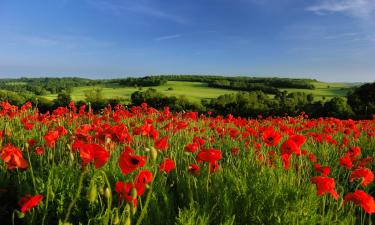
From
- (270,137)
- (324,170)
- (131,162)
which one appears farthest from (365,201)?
(131,162)

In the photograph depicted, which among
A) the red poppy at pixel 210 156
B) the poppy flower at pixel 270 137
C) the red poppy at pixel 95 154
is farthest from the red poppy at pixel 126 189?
the poppy flower at pixel 270 137

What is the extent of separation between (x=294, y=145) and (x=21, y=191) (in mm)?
2495

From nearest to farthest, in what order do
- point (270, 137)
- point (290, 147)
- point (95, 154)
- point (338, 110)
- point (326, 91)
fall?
1. point (95, 154)
2. point (290, 147)
3. point (270, 137)
4. point (338, 110)
5. point (326, 91)

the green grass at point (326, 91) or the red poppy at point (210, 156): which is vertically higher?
the red poppy at point (210, 156)

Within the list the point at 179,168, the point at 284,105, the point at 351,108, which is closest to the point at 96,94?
the point at 284,105

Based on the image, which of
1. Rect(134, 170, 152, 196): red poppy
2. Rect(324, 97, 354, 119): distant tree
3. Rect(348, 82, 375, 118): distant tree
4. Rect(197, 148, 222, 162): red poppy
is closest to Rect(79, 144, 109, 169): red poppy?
Rect(134, 170, 152, 196): red poppy

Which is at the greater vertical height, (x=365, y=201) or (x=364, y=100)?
(x=365, y=201)

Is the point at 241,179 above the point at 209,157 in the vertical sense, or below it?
below

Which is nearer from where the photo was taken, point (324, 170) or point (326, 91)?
point (324, 170)

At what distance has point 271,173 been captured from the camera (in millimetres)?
3535

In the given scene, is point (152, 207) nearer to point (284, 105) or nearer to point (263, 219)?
point (263, 219)

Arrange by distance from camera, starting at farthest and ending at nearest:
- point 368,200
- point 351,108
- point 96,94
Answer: point 96,94 < point 351,108 < point 368,200

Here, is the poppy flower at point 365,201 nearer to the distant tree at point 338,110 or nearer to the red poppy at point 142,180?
the red poppy at point 142,180

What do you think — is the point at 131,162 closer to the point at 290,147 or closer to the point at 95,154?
the point at 95,154
